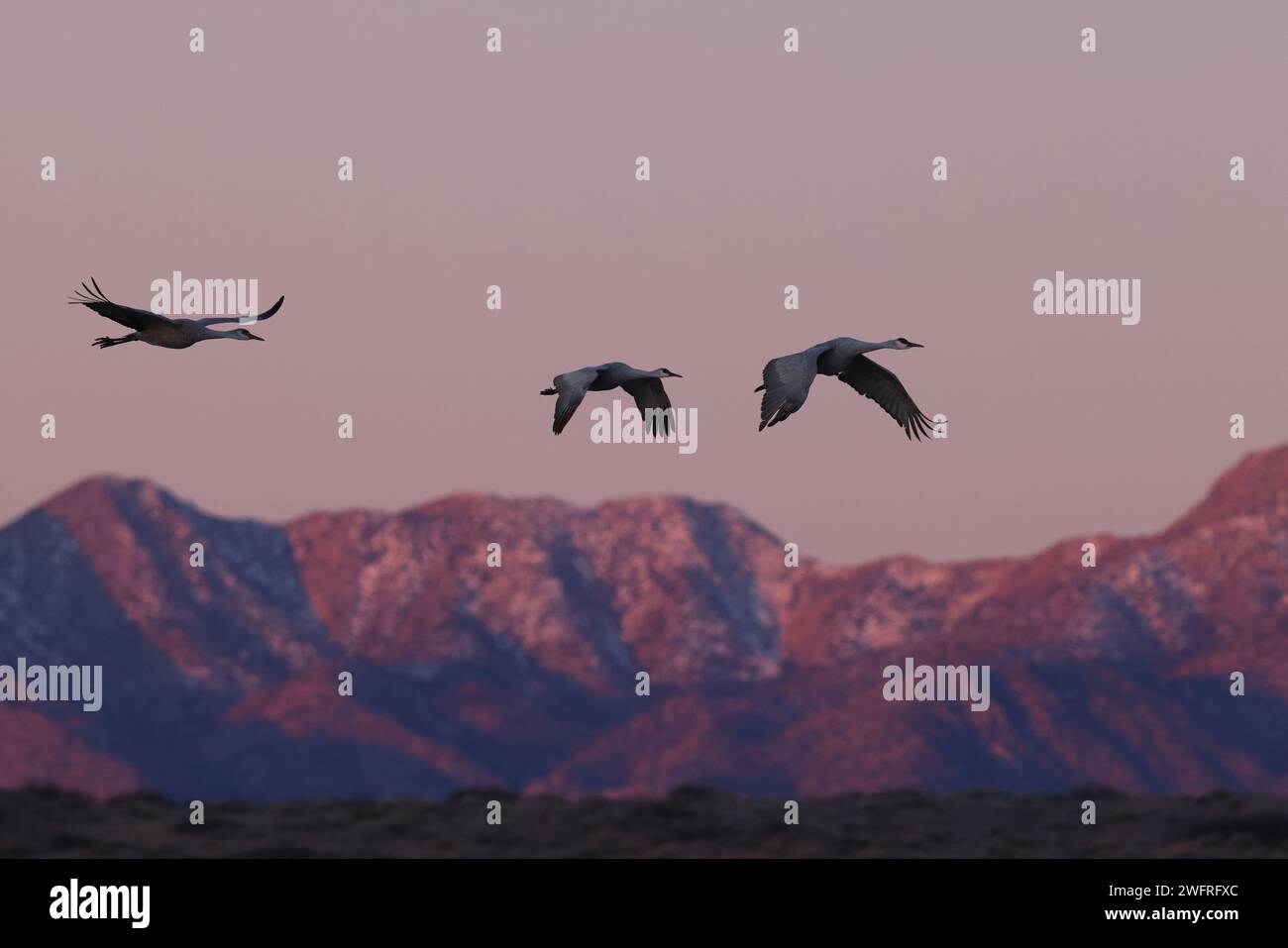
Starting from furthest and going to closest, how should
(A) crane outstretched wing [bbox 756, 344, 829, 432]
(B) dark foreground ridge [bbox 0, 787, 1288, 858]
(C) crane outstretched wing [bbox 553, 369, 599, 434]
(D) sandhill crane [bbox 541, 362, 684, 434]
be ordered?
(B) dark foreground ridge [bbox 0, 787, 1288, 858] < (D) sandhill crane [bbox 541, 362, 684, 434] < (C) crane outstretched wing [bbox 553, 369, 599, 434] < (A) crane outstretched wing [bbox 756, 344, 829, 432]

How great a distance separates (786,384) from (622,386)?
13.4 feet

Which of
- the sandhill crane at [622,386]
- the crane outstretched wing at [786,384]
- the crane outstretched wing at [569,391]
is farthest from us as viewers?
the sandhill crane at [622,386]

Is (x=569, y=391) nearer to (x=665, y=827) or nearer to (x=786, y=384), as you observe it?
(x=786, y=384)

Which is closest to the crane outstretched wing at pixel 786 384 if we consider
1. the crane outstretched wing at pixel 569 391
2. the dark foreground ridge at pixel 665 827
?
the crane outstretched wing at pixel 569 391

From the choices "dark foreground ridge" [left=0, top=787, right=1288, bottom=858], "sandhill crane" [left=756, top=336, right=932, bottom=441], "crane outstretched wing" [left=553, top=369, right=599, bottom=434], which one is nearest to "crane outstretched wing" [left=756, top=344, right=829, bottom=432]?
"sandhill crane" [left=756, top=336, right=932, bottom=441]

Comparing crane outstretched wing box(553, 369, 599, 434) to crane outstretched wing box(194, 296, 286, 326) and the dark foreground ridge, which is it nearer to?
crane outstretched wing box(194, 296, 286, 326)

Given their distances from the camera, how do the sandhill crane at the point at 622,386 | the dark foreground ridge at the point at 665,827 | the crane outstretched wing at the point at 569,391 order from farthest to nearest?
the dark foreground ridge at the point at 665,827, the sandhill crane at the point at 622,386, the crane outstretched wing at the point at 569,391

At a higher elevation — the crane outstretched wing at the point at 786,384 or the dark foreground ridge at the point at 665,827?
the crane outstretched wing at the point at 786,384

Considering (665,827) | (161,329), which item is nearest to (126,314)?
(161,329)

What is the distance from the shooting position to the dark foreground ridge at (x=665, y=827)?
46750 millimetres

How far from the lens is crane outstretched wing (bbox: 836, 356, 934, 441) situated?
33031mm

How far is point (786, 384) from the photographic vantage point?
1131 inches

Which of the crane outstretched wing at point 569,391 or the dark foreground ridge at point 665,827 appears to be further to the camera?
the dark foreground ridge at point 665,827

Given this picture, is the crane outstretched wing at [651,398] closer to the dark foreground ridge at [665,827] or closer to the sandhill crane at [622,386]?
the sandhill crane at [622,386]
